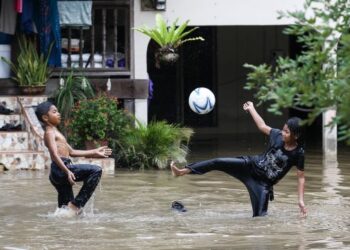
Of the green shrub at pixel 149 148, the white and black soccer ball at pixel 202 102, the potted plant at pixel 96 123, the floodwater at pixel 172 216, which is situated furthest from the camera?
the green shrub at pixel 149 148

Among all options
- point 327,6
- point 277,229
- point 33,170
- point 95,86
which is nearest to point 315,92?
point 327,6

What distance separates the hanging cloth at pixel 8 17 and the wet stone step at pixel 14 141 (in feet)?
6.43

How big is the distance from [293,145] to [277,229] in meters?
1.02

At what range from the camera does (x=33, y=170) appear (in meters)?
15.0

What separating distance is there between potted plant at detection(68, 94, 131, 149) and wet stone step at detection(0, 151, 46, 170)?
0.67 m

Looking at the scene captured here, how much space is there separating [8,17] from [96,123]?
2.73 meters

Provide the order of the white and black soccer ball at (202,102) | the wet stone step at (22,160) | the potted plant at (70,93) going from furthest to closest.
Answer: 1. the potted plant at (70,93)
2. the wet stone step at (22,160)
3. the white and black soccer ball at (202,102)

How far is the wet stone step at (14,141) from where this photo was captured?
50.5 ft

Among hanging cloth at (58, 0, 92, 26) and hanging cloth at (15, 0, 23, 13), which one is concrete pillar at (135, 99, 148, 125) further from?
hanging cloth at (15, 0, 23, 13)

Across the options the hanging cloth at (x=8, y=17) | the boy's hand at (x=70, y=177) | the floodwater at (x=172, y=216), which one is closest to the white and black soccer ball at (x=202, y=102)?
the floodwater at (x=172, y=216)

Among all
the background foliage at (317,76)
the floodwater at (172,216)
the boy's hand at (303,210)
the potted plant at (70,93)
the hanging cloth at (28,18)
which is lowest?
the floodwater at (172,216)

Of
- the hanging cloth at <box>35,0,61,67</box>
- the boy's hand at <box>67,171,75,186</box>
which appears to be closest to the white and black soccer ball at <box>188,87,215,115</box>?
the boy's hand at <box>67,171,75,186</box>

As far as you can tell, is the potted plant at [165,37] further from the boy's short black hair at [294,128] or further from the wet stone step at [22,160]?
the boy's short black hair at [294,128]

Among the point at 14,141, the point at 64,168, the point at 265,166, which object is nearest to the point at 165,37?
the point at 14,141
